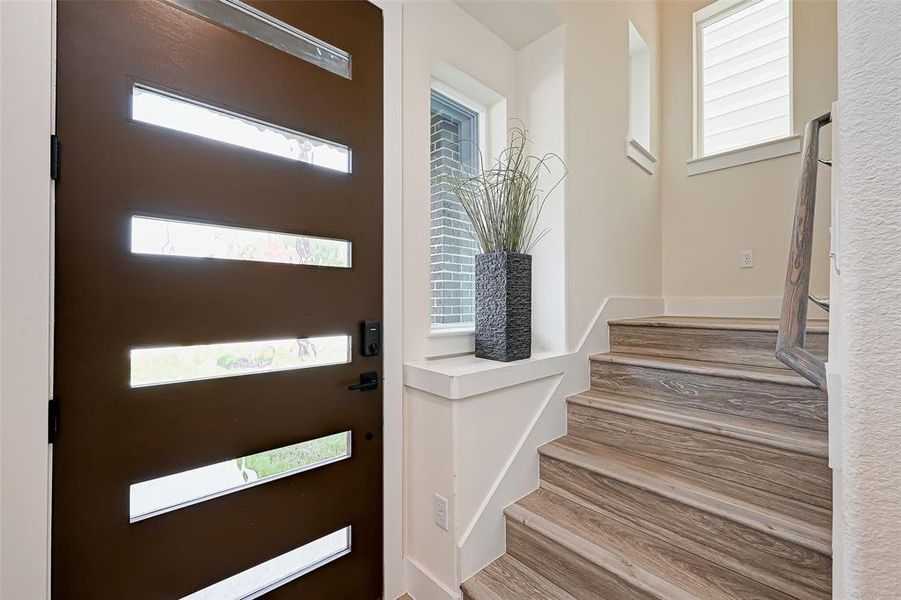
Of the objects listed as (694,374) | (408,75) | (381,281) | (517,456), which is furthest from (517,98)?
(517,456)

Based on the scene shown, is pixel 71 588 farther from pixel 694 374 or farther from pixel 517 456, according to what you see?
pixel 694 374

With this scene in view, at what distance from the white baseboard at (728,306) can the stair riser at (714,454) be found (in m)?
1.66

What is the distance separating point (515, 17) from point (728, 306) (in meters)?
2.49

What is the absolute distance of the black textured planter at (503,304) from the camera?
1.65 m

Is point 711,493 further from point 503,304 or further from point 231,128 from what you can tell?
point 231,128

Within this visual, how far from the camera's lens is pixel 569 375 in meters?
1.92

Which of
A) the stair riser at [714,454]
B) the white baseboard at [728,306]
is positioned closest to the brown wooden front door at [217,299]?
the stair riser at [714,454]

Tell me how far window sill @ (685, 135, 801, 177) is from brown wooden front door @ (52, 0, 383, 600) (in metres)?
2.66

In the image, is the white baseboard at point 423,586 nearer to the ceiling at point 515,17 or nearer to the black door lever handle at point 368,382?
the black door lever handle at point 368,382

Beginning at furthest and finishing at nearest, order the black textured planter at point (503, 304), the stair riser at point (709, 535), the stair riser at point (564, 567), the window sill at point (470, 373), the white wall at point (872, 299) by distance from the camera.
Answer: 1. the black textured planter at point (503, 304)
2. the window sill at point (470, 373)
3. the stair riser at point (564, 567)
4. the stair riser at point (709, 535)
5. the white wall at point (872, 299)

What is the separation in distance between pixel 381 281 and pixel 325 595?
1148 mm

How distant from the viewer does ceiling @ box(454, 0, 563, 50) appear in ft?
5.93

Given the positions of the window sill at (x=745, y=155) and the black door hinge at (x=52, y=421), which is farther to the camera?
the window sill at (x=745, y=155)

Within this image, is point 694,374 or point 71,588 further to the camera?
point 694,374
